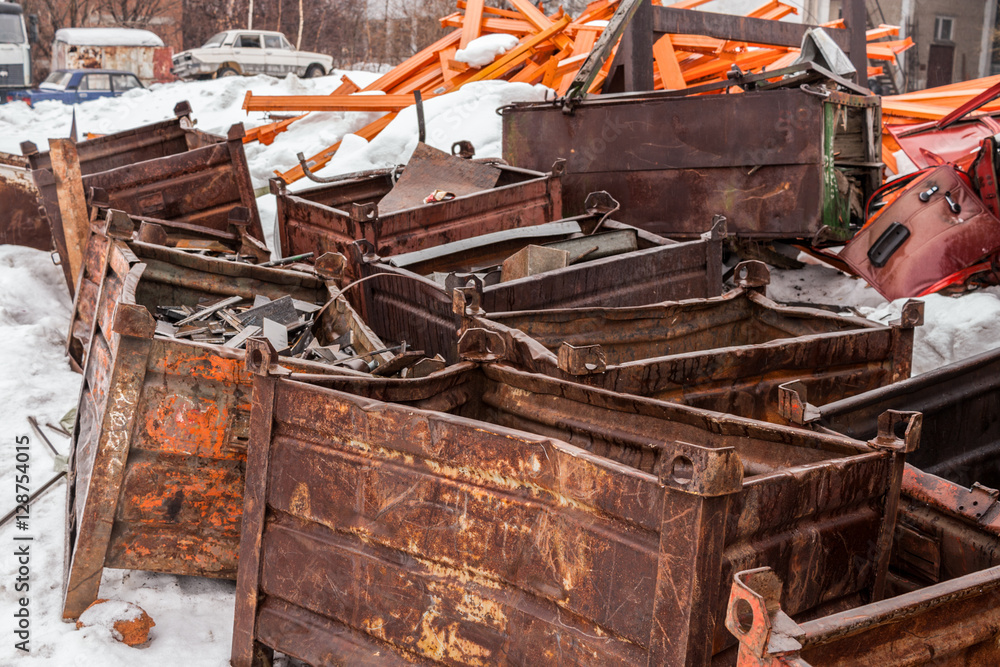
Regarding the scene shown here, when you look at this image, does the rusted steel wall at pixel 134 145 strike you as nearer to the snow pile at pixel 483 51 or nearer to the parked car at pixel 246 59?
the snow pile at pixel 483 51

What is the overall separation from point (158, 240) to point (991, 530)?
14.5ft

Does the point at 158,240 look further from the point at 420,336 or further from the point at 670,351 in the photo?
the point at 670,351

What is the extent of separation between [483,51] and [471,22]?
4.50 feet

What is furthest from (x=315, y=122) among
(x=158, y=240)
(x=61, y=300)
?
(x=158, y=240)

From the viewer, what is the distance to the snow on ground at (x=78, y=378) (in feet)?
10.6

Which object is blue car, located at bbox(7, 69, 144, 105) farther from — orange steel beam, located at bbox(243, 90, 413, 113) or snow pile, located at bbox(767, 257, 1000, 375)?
snow pile, located at bbox(767, 257, 1000, 375)

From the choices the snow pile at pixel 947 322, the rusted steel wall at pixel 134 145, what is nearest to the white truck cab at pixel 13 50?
the rusted steel wall at pixel 134 145

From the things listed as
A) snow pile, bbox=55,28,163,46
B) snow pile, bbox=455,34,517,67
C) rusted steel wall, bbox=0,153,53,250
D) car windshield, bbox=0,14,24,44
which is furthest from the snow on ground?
snow pile, bbox=55,28,163,46

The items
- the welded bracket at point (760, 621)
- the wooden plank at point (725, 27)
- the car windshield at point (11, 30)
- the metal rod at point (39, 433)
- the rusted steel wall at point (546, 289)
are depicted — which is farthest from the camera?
the car windshield at point (11, 30)

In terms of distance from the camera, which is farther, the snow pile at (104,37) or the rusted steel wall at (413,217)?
the snow pile at (104,37)

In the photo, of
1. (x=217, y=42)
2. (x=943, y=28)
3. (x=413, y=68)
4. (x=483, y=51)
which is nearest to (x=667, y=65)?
(x=483, y=51)

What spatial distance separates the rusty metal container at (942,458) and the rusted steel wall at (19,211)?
267 inches

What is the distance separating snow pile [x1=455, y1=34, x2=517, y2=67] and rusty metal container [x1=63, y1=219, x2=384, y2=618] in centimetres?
931

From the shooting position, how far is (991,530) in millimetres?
2443
